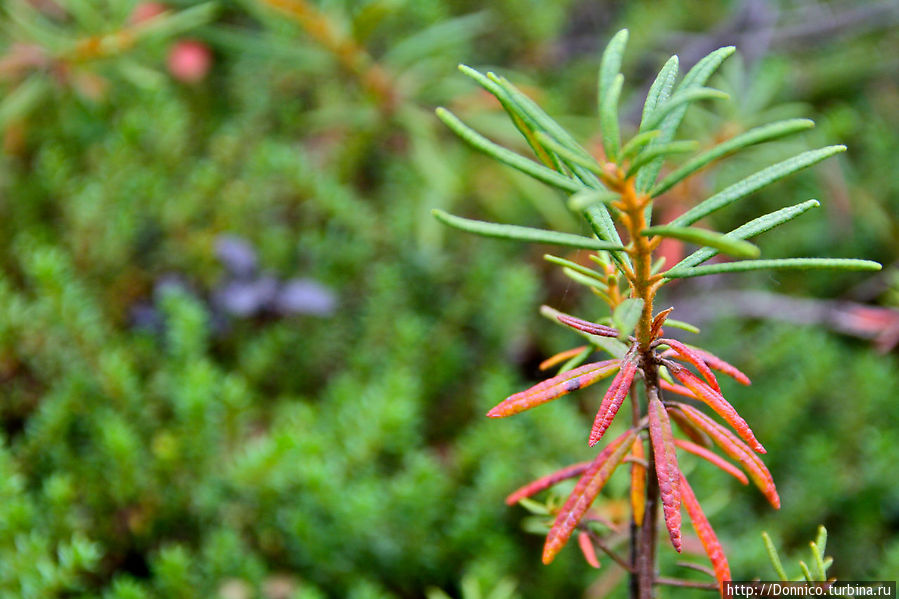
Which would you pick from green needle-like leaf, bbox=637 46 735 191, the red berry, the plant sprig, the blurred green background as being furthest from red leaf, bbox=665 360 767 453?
the red berry

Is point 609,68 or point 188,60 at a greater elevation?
point 188,60

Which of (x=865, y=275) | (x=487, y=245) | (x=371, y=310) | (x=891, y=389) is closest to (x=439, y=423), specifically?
(x=371, y=310)

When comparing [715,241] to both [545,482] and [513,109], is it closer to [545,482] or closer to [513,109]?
[513,109]

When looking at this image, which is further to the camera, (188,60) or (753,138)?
(188,60)

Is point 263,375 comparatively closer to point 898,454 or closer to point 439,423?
point 439,423

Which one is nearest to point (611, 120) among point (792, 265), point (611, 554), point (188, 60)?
point (792, 265)

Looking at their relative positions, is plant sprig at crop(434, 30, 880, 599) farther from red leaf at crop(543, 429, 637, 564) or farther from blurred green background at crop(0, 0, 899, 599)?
blurred green background at crop(0, 0, 899, 599)
